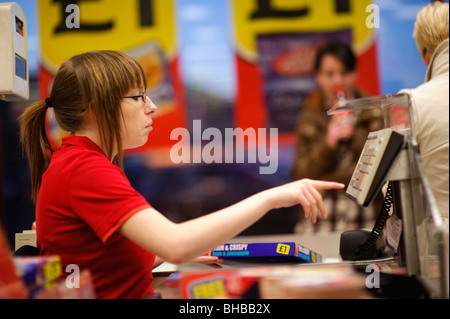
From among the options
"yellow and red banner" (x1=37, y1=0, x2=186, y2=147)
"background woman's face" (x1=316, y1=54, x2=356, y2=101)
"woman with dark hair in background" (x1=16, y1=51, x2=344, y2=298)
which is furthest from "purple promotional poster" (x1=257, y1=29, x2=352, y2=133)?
"woman with dark hair in background" (x1=16, y1=51, x2=344, y2=298)

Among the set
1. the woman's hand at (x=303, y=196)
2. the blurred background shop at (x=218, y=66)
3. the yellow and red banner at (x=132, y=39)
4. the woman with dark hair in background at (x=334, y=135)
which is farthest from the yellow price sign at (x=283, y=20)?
the woman's hand at (x=303, y=196)

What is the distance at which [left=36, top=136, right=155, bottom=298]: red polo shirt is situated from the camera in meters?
1.15

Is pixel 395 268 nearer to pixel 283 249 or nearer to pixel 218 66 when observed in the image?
pixel 283 249

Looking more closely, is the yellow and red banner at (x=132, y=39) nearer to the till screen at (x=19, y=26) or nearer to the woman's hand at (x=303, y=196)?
the till screen at (x=19, y=26)

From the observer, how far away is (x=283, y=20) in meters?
3.95

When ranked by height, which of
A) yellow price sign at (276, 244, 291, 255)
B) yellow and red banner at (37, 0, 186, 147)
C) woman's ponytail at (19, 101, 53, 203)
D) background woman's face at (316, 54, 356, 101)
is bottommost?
yellow price sign at (276, 244, 291, 255)

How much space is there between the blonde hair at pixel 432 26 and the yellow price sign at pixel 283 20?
259cm

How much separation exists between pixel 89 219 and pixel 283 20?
3.19 meters

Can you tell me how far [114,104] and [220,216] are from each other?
18.0 inches

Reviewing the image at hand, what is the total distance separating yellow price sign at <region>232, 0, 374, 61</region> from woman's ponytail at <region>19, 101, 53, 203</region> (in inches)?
104

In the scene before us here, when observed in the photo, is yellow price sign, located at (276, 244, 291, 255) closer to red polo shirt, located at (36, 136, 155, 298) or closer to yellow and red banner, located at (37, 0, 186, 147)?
red polo shirt, located at (36, 136, 155, 298)

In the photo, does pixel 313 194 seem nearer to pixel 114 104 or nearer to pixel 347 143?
pixel 114 104

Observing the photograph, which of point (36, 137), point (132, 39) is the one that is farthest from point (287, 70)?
point (36, 137)

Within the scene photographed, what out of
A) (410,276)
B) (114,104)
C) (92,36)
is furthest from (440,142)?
(92,36)
